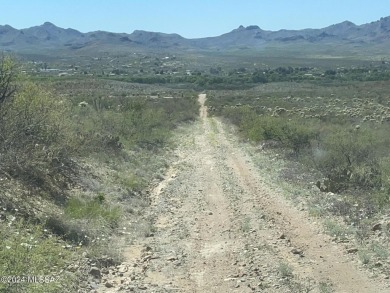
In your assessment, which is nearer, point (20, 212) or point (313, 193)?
point (20, 212)

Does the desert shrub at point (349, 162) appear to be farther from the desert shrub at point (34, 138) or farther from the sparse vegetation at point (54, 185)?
the desert shrub at point (34, 138)

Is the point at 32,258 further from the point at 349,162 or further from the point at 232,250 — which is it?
the point at 349,162

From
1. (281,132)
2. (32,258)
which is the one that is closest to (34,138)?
(32,258)

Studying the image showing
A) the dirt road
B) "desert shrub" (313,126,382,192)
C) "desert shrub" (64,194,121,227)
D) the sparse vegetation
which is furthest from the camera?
"desert shrub" (313,126,382,192)

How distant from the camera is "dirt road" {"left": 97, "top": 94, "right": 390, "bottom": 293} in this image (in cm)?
838

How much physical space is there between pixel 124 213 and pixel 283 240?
4474mm

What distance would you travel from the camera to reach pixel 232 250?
1012 cm

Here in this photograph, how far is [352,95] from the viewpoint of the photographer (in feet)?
189

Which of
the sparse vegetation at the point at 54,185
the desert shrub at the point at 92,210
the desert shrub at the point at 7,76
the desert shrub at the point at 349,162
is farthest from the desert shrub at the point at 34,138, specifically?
the desert shrub at the point at 349,162

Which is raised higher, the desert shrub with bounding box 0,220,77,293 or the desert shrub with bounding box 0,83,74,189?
the desert shrub with bounding box 0,83,74,189

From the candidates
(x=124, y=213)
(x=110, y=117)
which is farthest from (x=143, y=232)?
(x=110, y=117)

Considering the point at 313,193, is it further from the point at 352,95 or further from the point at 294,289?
the point at 352,95

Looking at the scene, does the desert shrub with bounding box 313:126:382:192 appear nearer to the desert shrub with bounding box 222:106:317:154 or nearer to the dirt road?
the desert shrub with bounding box 222:106:317:154

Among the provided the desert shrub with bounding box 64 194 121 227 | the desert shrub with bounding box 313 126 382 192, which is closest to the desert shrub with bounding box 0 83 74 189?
the desert shrub with bounding box 64 194 121 227
